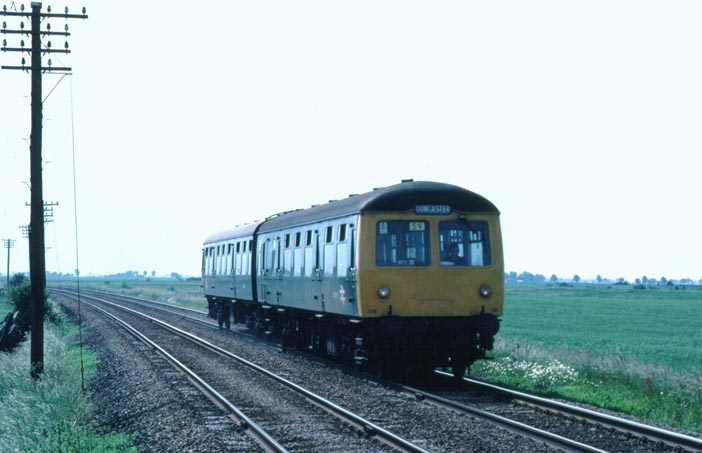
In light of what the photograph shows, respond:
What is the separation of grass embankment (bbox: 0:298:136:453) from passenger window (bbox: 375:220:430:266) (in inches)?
222

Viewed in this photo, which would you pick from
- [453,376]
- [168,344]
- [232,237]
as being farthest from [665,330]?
[453,376]

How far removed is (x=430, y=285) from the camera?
15828 millimetres

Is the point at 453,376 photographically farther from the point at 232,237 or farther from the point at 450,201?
the point at 232,237

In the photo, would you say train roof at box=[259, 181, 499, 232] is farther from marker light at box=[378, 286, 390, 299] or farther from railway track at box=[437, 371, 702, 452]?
railway track at box=[437, 371, 702, 452]

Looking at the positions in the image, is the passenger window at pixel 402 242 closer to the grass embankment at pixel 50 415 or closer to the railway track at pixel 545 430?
the railway track at pixel 545 430

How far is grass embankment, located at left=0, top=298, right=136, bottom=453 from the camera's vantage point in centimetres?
1141

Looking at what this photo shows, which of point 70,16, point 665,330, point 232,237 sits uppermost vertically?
point 70,16

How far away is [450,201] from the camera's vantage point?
52.9 feet

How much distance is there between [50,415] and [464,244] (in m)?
7.58

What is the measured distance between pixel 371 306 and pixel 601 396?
4.11m

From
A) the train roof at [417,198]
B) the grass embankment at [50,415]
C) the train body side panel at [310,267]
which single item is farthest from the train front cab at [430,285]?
the grass embankment at [50,415]

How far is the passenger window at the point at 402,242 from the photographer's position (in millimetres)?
15922

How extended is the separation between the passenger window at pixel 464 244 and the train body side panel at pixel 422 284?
0.35 feet

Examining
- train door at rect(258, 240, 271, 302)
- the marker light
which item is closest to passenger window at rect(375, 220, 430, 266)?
the marker light
